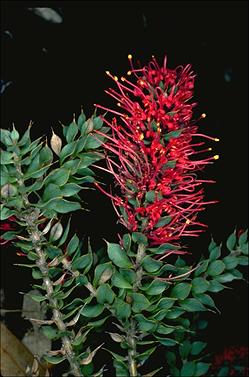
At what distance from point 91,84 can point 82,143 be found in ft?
2.12

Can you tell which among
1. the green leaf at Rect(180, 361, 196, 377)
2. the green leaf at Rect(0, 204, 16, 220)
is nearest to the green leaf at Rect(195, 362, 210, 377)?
the green leaf at Rect(180, 361, 196, 377)

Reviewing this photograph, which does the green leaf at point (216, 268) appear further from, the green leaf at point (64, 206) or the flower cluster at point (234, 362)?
the flower cluster at point (234, 362)

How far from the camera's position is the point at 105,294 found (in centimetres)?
77

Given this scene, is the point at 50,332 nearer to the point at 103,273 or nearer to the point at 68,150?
the point at 103,273

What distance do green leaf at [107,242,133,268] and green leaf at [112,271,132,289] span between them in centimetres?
2

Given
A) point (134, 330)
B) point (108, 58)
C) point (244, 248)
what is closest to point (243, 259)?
point (244, 248)

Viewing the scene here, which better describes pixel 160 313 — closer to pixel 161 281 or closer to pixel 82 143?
pixel 161 281

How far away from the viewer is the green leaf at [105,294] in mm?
763

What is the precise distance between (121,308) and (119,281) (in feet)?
0.13

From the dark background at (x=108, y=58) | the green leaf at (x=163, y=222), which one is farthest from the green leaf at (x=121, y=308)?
the dark background at (x=108, y=58)

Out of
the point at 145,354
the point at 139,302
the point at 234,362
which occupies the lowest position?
the point at 234,362

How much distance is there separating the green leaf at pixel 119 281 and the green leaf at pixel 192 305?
4.5 inches

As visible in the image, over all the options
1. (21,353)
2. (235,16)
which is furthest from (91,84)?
(21,353)

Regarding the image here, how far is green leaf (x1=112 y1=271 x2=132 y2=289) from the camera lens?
755 mm
